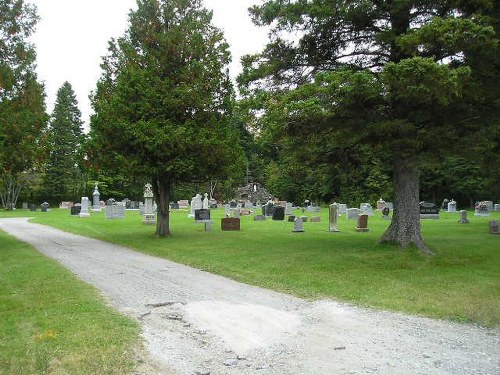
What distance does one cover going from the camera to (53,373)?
15.0ft

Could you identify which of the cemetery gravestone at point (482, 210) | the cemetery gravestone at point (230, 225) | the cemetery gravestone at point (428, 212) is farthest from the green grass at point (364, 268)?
the cemetery gravestone at point (482, 210)

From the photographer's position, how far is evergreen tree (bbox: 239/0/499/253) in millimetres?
9883

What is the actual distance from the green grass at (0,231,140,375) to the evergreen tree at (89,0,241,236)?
26.8 ft

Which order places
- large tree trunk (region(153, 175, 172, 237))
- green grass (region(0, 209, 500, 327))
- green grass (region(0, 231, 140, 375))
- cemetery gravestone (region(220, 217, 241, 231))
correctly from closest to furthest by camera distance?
green grass (region(0, 231, 140, 375))
green grass (region(0, 209, 500, 327))
large tree trunk (region(153, 175, 172, 237))
cemetery gravestone (region(220, 217, 241, 231))

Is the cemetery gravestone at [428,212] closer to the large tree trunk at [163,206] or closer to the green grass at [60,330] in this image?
the large tree trunk at [163,206]

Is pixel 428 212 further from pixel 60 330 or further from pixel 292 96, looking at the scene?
pixel 60 330

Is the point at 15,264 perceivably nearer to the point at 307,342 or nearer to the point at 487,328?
the point at 307,342

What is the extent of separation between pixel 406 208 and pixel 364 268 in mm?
3106

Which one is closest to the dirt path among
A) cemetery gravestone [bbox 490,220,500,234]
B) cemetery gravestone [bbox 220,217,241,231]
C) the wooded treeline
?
the wooded treeline

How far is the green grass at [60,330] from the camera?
4.78 meters

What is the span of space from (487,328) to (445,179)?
49.9m

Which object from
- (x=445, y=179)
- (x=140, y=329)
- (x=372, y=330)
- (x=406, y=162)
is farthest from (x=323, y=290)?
(x=445, y=179)

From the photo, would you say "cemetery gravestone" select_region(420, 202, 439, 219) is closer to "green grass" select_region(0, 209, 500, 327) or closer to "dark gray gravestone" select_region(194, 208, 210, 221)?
"green grass" select_region(0, 209, 500, 327)

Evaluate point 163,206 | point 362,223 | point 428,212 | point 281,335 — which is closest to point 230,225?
point 163,206
